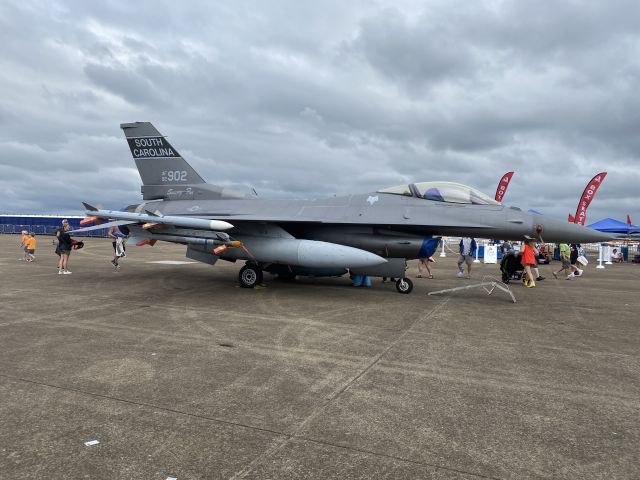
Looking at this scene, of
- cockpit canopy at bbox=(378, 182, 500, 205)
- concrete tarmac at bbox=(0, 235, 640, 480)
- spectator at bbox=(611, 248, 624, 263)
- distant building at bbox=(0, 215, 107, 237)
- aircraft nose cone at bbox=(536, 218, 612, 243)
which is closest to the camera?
concrete tarmac at bbox=(0, 235, 640, 480)

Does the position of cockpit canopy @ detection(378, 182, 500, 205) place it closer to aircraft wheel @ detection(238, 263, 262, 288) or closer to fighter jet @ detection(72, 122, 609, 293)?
fighter jet @ detection(72, 122, 609, 293)

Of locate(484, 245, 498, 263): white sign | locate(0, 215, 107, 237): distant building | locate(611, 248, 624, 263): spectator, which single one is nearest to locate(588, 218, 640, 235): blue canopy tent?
locate(611, 248, 624, 263): spectator

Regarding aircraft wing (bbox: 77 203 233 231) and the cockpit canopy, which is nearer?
aircraft wing (bbox: 77 203 233 231)

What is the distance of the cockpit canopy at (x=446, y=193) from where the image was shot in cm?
940

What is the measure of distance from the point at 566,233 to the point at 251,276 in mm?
7336

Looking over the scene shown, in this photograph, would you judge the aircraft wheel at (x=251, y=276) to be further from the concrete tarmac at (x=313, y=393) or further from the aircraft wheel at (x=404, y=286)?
the aircraft wheel at (x=404, y=286)

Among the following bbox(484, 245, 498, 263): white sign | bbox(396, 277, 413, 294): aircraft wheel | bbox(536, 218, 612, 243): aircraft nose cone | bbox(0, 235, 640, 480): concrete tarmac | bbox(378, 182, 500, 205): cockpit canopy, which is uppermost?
bbox(378, 182, 500, 205): cockpit canopy

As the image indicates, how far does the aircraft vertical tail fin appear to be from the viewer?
13.1 meters

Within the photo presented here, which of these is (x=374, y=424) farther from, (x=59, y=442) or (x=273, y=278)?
(x=273, y=278)

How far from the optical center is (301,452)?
8.96ft

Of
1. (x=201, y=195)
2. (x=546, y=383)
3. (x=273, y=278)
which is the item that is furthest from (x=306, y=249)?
(x=546, y=383)

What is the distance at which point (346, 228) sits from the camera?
10375 millimetres

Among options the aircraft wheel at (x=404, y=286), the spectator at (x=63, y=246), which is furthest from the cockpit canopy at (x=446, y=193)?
the spectator at (x=63, y=246)

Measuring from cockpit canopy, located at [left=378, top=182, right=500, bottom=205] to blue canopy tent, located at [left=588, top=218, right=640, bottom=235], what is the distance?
24.8m
